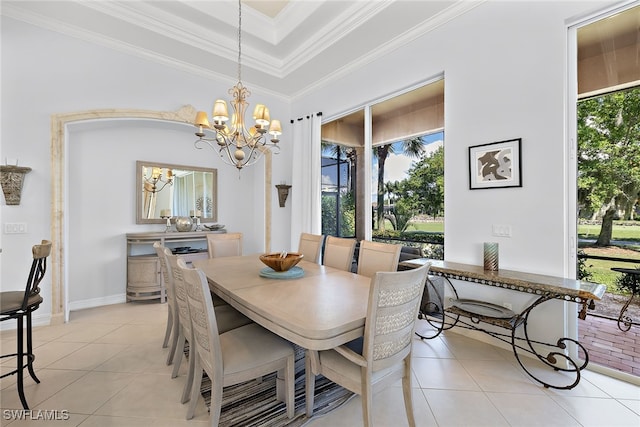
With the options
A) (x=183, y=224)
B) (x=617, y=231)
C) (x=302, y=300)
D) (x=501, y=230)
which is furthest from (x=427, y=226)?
(x=183, y=224)

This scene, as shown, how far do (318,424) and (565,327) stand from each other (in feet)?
7.11

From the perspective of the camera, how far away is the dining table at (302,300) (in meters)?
1.33

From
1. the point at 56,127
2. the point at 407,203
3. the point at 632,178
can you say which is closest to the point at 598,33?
the point at 632,178

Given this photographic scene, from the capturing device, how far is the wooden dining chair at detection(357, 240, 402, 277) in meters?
2.37

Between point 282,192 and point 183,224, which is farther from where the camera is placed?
point 282,192

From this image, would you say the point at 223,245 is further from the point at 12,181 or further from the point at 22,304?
the point at 12,181

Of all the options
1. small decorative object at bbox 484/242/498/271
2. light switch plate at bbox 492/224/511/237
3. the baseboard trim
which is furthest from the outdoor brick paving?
the baseboard trim

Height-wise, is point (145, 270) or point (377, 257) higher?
point (377, 257)

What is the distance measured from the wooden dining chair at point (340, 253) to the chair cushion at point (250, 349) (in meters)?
1.14

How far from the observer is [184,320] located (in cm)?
196

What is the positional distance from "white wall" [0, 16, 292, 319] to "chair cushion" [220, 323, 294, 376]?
2846 millimetres

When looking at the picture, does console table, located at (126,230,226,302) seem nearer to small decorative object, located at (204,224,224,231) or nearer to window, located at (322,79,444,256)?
small decorative object, located at (204,224,224,231)

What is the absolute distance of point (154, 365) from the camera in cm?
232

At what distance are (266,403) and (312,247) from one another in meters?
1.65
